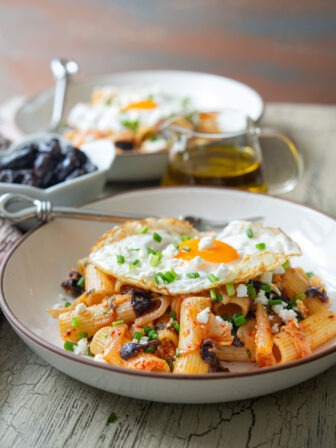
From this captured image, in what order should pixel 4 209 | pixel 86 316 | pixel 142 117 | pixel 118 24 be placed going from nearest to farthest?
pixel 86 316
pixel 4 209
pixel 142 117
pixel 118 24

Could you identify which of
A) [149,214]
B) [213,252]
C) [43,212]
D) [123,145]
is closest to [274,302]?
[213,252]

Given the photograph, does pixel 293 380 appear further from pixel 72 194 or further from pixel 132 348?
pixel 72 194

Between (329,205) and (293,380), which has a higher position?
(293,380)

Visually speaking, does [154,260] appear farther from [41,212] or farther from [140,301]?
[41,212]

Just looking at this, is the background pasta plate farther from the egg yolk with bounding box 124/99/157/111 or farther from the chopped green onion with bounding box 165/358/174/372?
the egg yolk with bounding box 124/99/157/111

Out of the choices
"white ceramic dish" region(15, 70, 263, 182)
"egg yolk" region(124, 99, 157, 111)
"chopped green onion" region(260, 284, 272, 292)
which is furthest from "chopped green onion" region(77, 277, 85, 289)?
"egg yolk" region(124, 99, 157, 111)

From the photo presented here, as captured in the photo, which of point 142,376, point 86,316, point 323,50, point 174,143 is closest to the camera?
point 142,376

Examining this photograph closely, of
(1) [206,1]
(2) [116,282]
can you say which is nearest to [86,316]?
(2) [116,282]

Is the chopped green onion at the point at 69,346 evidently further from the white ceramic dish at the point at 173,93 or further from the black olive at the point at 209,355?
the white ceramic dish at the point at 173,93
